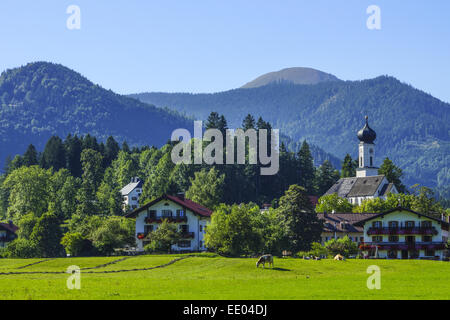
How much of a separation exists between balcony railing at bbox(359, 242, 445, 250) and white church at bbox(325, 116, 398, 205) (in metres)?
47.8

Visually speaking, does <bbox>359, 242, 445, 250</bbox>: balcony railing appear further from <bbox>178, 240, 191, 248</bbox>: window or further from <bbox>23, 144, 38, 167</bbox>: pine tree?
<bbox>23, 144, 38, 167</bbox>: pine tree

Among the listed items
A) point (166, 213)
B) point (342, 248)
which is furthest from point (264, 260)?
point (166, 213)

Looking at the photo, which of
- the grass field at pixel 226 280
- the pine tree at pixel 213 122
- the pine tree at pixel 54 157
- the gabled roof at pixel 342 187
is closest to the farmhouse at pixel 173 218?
the grass field at pixel 226 280

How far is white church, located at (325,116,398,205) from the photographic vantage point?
158m

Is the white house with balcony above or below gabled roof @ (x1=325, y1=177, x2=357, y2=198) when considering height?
below

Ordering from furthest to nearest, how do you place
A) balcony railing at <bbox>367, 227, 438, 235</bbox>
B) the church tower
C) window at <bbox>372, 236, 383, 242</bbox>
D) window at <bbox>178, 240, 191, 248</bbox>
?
the church tower
window at <bbox>372, 236, 383, 242</bbox>
window at <bbox>178, 240, 191, 248</bbox>
balcony railing at <bbox>367, 227, 438, 235</bbox>

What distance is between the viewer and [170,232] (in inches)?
3895

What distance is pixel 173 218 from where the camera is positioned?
107 m

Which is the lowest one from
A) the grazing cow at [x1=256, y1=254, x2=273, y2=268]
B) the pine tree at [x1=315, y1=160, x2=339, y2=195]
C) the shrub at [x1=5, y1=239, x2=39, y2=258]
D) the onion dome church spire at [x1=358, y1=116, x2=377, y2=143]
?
the shrub at [x1=5, y1=239, x2=39, y2=258]

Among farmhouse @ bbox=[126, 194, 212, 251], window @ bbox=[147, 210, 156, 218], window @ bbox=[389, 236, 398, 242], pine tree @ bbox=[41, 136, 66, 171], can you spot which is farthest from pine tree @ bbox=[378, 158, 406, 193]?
window @ bbox=[147, 210, 156, 218]

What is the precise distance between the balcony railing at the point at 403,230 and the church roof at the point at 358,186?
51.4m

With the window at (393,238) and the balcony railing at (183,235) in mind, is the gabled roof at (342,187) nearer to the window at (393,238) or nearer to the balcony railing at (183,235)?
the window at (393,238)

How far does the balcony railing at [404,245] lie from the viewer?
10269cm
